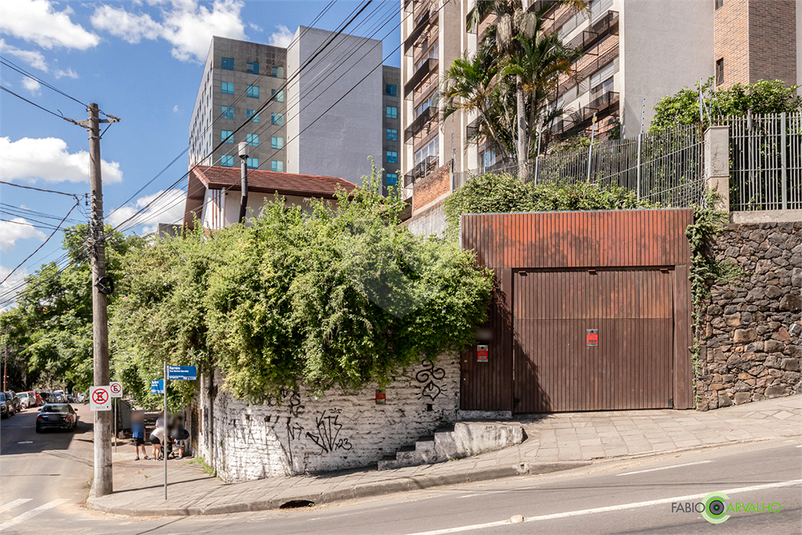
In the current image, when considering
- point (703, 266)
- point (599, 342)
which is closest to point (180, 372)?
point (599, 342)

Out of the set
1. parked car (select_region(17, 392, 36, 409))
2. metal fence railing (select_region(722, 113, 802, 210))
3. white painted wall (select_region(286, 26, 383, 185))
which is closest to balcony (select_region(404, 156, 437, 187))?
white painted wall (select_region(286, 26, 383, 185))

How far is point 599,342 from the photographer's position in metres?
12.5

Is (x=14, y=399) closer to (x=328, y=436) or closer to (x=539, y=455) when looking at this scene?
(x=328, y=436)

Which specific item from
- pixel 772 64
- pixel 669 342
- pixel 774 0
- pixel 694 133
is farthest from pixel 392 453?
pixel 774 0

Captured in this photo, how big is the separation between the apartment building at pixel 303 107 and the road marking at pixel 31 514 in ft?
123

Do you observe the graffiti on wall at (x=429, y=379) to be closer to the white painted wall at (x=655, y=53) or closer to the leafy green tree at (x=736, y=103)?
the leafy green tree at (x=736, y=103)

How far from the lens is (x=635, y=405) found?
12383mm

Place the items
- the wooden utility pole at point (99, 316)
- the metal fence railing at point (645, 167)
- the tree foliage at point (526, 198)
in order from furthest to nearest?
the tree foliage at point (526, 198), the wooden utility pole at point (99, 316), the metal fence railing at point (645, 167)

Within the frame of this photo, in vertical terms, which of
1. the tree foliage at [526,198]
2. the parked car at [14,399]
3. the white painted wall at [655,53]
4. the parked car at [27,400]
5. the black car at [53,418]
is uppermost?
the white painted wall at [655,53]

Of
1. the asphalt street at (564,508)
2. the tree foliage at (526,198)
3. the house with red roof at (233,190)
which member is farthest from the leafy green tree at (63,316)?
the tree foliage at (526,198)

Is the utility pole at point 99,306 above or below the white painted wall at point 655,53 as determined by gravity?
below

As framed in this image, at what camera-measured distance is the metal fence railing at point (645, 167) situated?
1309 centimetres

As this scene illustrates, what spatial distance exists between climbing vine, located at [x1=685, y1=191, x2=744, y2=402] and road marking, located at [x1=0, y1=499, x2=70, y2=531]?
14081 mm

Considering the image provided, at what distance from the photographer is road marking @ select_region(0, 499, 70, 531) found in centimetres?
1099
